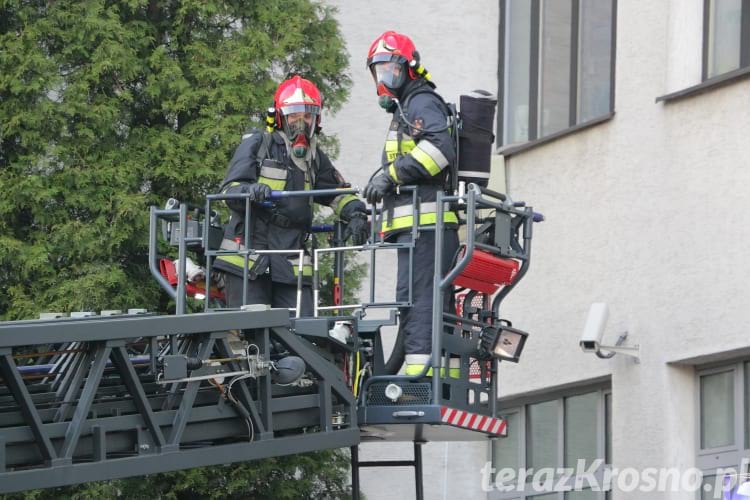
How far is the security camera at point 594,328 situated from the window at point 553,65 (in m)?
1.80

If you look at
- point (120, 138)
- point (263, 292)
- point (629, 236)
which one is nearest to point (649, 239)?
point (629, 236)

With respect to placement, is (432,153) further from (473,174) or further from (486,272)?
(486,272)

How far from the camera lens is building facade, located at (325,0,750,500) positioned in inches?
478

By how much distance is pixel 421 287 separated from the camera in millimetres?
10086

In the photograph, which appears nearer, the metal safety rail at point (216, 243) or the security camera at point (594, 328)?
the metal safety rail at point (216, 243)

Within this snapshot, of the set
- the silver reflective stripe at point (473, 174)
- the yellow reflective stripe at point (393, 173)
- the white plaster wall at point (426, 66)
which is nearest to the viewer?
the yellow reflective stripe at point (393, 173)

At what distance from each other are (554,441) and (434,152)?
203 inches

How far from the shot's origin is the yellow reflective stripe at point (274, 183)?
423 inches

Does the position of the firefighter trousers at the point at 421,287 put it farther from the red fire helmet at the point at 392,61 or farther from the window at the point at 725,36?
the window at the point at 725,36

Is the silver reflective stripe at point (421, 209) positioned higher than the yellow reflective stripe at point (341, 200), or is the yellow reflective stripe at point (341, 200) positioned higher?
the yellow reflective stripe at point (341, 200)

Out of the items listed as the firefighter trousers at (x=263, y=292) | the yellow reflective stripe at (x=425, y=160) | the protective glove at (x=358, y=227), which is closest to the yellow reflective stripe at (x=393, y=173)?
the yellow reflective stripe at (x=425, y=160)

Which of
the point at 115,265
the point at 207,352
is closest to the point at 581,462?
the point at 115,265

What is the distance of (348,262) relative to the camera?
14.0 m

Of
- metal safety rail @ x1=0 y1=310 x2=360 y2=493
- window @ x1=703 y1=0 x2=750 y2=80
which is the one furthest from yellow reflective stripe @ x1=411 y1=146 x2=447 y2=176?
window @ x1=703 y1=0 x2=750 y2=80
